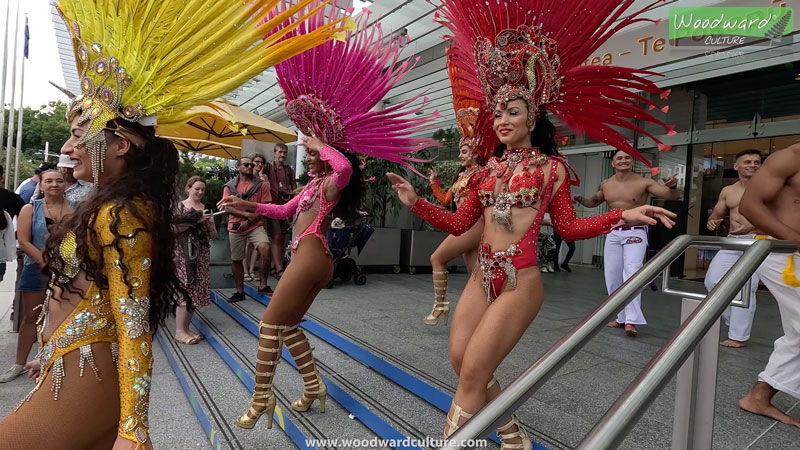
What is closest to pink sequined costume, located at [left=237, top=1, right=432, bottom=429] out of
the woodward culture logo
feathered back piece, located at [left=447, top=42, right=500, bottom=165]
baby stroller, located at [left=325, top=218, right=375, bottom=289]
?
feathered back piece, located at [left=447, top=42, right=500, bottom=165]

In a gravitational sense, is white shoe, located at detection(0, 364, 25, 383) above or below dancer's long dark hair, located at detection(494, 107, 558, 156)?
below

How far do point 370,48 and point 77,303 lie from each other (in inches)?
93.8

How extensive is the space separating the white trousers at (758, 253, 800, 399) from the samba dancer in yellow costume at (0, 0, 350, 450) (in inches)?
111

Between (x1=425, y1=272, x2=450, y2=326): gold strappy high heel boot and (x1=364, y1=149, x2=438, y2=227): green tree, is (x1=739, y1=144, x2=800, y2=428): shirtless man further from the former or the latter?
(x1=364, y1=149, x2=438, y2=227): green tree

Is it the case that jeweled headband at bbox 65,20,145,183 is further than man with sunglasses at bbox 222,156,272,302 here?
No

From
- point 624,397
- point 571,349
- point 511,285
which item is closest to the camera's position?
point 624,397

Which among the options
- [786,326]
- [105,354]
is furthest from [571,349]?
[786,326]

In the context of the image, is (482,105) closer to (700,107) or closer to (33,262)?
(33,262)

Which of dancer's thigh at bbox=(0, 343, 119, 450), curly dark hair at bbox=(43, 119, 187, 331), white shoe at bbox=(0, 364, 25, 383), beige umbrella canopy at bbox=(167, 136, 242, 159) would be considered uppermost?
beige umbrella canopy at bbox=(167, 136, 242, 159)

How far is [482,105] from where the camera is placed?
272 centimetres

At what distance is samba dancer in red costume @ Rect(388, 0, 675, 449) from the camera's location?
1.89m

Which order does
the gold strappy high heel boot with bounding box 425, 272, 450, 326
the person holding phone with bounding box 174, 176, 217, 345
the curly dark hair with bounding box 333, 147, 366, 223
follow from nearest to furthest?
the curly dark hair with bounding box 333, 147, 366, 223, the gold strappy high heel boot with bounding box 425, 272, 450, 326, the person holding phone with bounding box 174, 176, 217, 345

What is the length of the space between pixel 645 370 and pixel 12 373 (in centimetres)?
470

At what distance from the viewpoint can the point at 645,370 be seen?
3.35 ft
